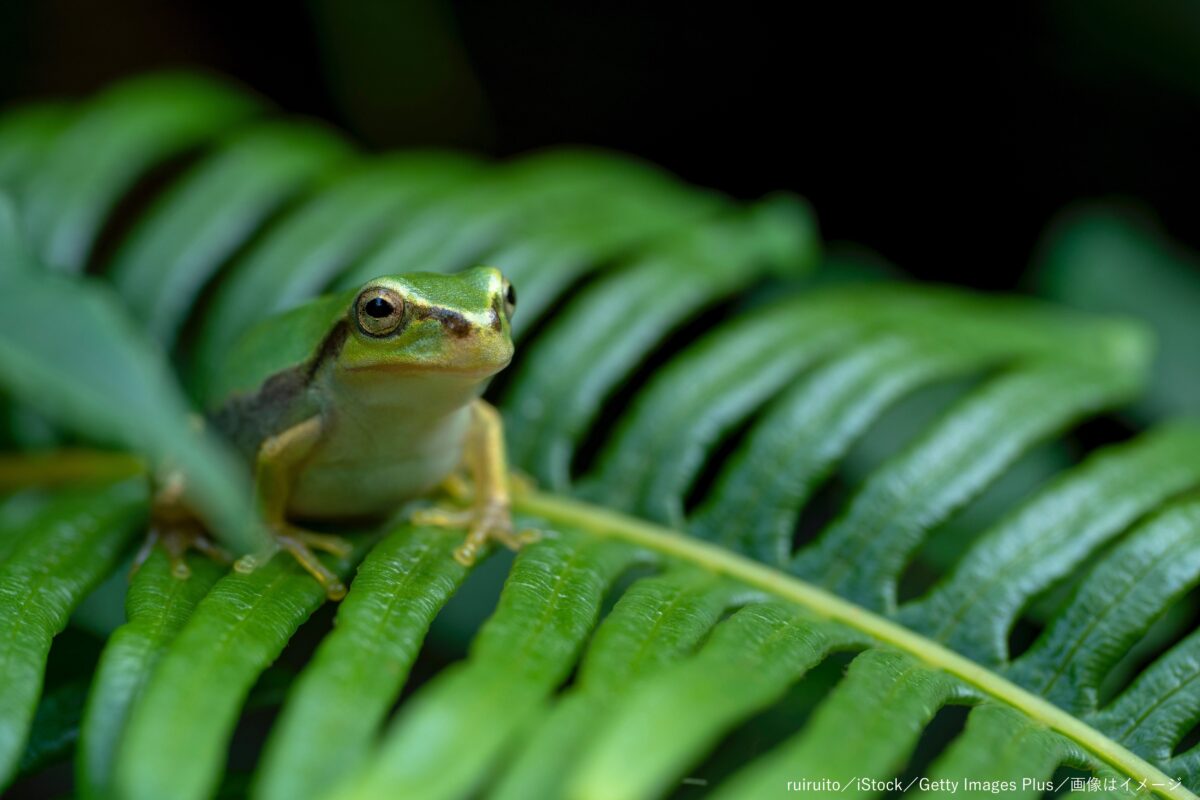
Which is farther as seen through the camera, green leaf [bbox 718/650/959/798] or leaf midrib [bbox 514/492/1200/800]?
leaf midrib [bbox 514/492/1200/800]

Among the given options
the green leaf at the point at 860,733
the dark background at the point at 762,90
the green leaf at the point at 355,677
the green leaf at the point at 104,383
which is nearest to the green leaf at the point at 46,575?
the green leaf at the point at 355,677

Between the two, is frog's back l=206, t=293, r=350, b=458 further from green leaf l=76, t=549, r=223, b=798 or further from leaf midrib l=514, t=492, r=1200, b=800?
leaf midrib l=514, t=492, r=1200, b=800

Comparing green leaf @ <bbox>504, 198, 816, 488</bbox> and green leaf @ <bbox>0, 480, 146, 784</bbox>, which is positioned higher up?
green leaf @ <bbox>504, 198, 816, 488</bbox>

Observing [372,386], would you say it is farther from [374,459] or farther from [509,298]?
[509,298]

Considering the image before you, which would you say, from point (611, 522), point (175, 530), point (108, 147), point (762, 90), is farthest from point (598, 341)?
point (762, 90)

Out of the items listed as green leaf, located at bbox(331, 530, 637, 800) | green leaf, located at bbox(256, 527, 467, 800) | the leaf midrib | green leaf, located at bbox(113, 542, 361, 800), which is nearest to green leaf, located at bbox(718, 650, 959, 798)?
the leaf midrib

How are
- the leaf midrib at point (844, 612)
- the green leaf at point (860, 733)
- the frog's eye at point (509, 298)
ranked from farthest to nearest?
the frog's eye at point (509, 298) < the leaf midrib at point (844, 612) < the green leaf at point (860, 733)

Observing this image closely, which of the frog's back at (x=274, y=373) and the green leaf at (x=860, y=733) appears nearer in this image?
the green leaf at (x=860, y=733)

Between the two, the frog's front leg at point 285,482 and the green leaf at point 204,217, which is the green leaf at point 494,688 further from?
the green leaf at point 204,217

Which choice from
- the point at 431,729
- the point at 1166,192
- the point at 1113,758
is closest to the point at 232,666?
the point at 431,729

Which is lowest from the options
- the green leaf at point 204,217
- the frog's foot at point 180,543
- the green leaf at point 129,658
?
the frog's foot at point 180,543
